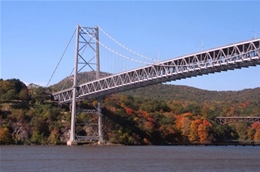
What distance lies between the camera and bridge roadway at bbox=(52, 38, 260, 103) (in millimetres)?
58406

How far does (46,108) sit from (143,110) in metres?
25.8

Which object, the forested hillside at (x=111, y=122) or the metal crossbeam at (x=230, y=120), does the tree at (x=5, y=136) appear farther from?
the metal crossbeam at (x=230, y=120)

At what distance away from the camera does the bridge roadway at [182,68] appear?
2299 inches

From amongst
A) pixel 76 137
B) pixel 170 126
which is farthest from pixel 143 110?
pixel 76 137

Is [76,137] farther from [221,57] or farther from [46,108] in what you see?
[221,57]

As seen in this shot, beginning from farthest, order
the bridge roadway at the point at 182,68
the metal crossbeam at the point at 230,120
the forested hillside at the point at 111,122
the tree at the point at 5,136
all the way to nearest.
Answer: the metal crossbeam at the point at 230,120 < the forested hillside at the point at 111,122 < the tree at the point at 5,136 < the bridge roadway at the point at 182,68

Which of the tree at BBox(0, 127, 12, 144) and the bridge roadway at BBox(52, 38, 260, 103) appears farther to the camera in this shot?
the tree at BBox(0, 127, 12, 144)

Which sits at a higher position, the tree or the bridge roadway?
the bridge roadway

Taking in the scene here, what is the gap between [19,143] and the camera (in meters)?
85.4

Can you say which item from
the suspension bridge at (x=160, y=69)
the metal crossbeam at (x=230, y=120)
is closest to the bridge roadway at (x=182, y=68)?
the suspension bridge at (x=160, y=69)

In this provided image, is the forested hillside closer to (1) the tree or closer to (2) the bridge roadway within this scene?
(1) the tree

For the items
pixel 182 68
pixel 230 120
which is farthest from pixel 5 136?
pixel 230 120

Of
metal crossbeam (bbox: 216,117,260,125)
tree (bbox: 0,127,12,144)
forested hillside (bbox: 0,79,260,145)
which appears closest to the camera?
tree (bbox: 0,127,12,144)

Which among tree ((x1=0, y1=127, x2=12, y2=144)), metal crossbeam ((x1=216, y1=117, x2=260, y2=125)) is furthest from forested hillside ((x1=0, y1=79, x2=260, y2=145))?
metal crossbeam ((x1=216, y1=117, x2=260, y2=125))
